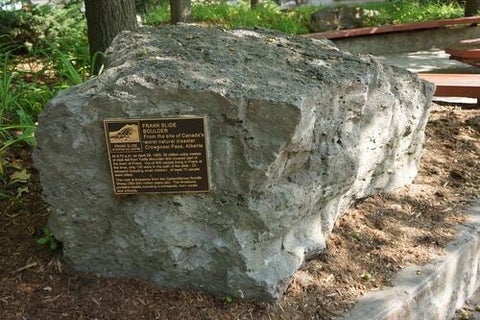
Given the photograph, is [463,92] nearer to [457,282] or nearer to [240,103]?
[457,282]

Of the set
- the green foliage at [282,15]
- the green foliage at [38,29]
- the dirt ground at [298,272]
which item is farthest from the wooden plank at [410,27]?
the dirt ground at [298,272]

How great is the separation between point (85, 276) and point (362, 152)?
164 cm

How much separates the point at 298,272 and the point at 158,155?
968mm

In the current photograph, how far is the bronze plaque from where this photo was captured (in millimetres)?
2352

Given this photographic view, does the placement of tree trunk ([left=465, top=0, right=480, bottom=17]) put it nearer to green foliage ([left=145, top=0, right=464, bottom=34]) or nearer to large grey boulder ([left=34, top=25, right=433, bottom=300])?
green foliage ([left=145, top=0, right=464, bottom=34])

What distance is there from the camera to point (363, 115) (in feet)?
9.53

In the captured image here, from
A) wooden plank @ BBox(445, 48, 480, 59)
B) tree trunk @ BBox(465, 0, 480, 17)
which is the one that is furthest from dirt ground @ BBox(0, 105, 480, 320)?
tree trunk @ BBox(465, 0, 480, 17)

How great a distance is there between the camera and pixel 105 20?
4781mm

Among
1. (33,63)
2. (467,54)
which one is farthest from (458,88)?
(33,63)

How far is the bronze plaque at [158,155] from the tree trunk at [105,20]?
2.53m

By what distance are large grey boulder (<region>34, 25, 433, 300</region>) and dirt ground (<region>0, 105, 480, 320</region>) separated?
0.31 ft

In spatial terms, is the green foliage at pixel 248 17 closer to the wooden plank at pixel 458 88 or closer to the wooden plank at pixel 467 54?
the wooden plank at pixel 467 54

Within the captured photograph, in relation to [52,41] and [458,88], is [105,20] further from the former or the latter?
[458,88]

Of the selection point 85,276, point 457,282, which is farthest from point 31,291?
point 457,282
